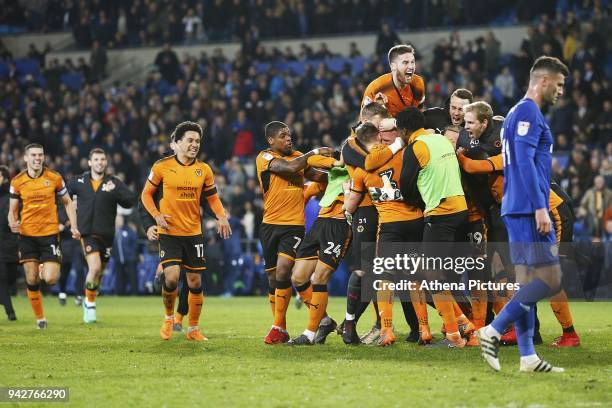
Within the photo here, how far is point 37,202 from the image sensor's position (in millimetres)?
14477

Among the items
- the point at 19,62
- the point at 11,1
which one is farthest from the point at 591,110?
the point at 11,1

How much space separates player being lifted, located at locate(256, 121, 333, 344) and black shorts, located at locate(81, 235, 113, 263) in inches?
194

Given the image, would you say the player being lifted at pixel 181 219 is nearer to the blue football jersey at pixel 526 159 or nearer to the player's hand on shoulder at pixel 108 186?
the player's hand on shoulder at pixel 108 186

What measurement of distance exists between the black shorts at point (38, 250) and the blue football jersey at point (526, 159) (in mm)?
8392

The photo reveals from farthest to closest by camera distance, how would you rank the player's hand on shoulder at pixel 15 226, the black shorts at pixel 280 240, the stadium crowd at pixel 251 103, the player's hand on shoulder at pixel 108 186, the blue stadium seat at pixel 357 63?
the blue stadium seat at pixel 357 63 → the stadium crowd at pixel 251 103 → the player's hand on shoulder at pixel 108 186 → the player's hand on shoulder at pixel 15 226 → the black shorts at pixel 280 240

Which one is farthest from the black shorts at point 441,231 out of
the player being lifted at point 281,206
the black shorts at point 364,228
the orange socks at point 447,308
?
the player being lifted at point 281,206

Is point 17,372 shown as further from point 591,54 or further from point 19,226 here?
point 591,54

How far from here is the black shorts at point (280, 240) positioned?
11.1 m

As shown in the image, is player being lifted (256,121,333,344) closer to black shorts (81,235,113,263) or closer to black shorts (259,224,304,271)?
black shorts (259,224,304,271)

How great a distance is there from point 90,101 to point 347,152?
2091 centimetres

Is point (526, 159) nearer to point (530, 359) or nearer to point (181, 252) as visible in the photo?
point (530, 359)

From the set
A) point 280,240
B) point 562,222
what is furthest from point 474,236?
point 280,240

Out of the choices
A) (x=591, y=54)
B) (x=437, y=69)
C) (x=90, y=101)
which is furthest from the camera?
(x=90, y=101)

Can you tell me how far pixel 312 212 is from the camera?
64.3 ft
